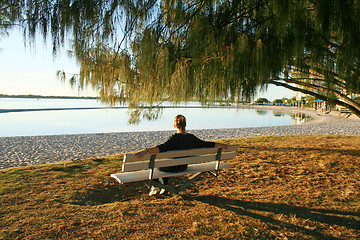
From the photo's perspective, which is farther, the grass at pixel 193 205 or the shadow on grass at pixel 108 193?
the shadow on grass at pixel 108 193

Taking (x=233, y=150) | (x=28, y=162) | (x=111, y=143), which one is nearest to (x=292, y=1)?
(x=233, y=150)

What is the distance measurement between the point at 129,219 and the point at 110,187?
4.38 feet

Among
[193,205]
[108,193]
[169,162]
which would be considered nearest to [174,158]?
[169,162]

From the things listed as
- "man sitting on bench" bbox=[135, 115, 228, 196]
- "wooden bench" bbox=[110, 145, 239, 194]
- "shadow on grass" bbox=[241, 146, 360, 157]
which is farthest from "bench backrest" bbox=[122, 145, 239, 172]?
"shadow on grass" bbox=[241, 146, 360, 157]

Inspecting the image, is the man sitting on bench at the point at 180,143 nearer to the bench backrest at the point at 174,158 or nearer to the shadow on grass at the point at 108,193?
the bench backrest at the point at 174,158

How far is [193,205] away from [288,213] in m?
0.94

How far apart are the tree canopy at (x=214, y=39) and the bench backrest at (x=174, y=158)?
585 millimetres

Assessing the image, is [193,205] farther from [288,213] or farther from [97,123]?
[97,123]

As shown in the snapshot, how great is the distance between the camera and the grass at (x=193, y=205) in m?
2.19

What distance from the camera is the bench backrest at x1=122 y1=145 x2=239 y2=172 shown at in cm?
254

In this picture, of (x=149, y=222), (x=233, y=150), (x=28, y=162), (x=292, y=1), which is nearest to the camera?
(x=292, y=1)

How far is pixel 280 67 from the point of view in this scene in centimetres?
240

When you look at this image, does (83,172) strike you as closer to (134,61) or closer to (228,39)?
(134,61)

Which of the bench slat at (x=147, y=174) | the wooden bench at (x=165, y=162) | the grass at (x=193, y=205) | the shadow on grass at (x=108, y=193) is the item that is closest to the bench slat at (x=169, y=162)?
the wooden bench at (x=165, y=162)
